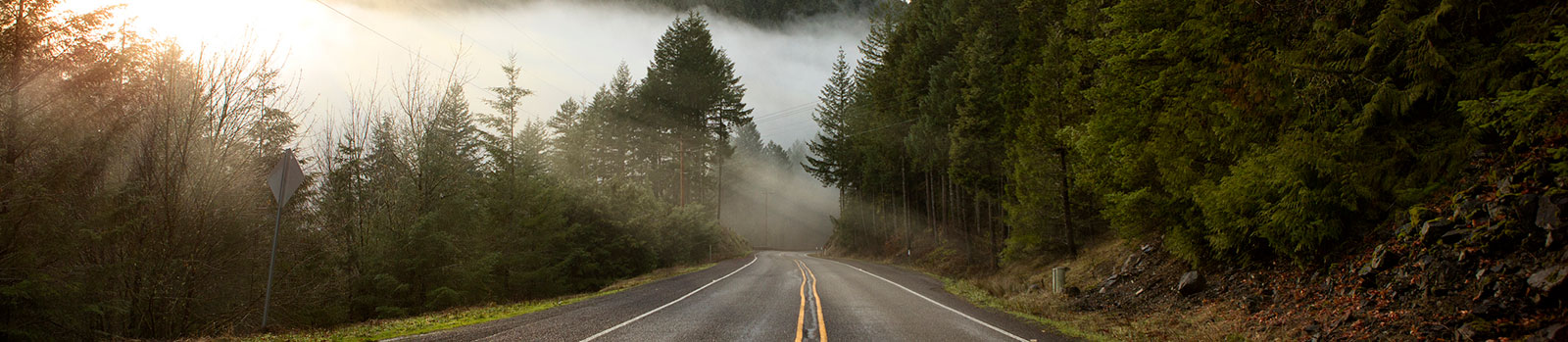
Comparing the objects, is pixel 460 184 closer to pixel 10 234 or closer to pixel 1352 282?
pixel 10 234

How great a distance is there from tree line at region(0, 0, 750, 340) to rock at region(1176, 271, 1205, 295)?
17.0 meters

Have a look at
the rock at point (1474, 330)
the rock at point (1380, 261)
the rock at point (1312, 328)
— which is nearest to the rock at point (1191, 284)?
the rock at point (1380, 261)

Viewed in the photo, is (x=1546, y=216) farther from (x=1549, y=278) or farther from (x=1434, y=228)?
(x=1434, y=228)

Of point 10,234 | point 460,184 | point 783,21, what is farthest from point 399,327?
point 783,21

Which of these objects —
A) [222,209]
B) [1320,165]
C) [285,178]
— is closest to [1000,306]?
[1320,165]

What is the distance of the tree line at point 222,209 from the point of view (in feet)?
34.8

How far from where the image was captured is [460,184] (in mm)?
19766

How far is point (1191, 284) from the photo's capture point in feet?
34.1

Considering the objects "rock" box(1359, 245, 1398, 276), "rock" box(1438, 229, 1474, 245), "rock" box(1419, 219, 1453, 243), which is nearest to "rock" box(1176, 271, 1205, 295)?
"rock" box(1359, 245, 1398, 276)

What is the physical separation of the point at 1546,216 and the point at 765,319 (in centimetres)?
Result: 921

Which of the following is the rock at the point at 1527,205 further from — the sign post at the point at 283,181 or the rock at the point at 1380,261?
the sign post at the point at 283,181

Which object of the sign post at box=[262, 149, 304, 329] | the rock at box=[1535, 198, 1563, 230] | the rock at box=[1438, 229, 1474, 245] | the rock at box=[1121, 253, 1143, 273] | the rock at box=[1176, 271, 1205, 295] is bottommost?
the rock at box=[1176, 271, 1205, 295]

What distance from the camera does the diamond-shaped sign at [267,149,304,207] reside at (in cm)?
973

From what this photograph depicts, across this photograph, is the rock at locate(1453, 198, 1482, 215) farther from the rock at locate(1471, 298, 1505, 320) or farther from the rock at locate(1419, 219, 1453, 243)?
the rock at locate(1471, 298, 1505, 320)
